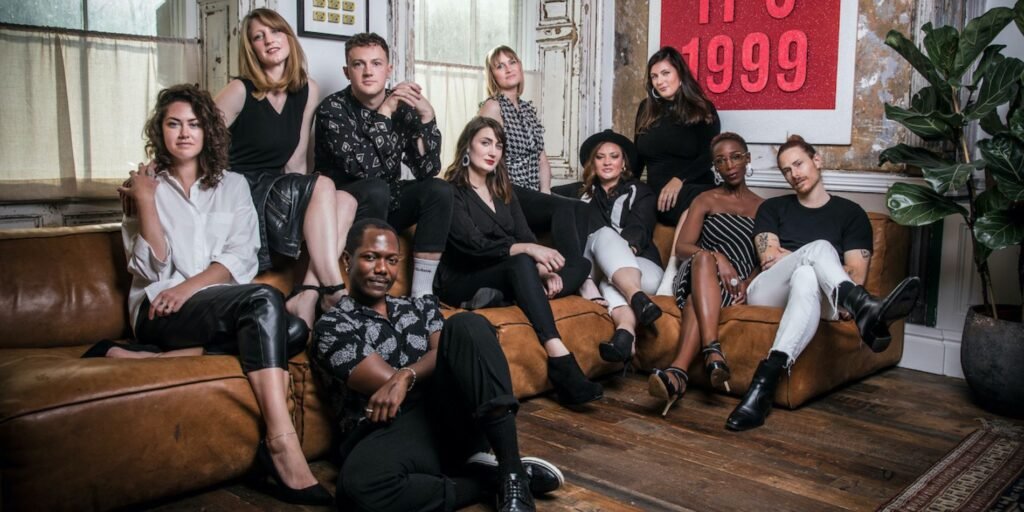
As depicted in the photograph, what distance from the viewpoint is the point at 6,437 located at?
7.16ft

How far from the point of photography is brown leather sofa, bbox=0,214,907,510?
226cm

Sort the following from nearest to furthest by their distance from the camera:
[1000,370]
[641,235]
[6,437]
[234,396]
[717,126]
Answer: [6,437], [234,396], [1000,370], [641,235], [717,126]

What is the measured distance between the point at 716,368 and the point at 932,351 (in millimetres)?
1378

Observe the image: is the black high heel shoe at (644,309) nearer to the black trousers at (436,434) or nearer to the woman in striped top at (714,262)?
the woman in striped top at (714,262)

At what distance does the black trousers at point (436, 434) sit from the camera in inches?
89.2

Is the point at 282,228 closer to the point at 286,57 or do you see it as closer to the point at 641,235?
the point at 286,57

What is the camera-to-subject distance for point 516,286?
3525 millimetres

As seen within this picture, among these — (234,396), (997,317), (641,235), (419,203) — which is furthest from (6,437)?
(997,317)

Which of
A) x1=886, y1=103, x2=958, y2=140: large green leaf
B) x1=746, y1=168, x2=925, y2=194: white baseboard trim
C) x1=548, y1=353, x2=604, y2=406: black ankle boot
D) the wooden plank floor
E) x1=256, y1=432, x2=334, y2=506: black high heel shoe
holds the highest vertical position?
x1=886, y1=103, x2=958, y2=140: large green leaf

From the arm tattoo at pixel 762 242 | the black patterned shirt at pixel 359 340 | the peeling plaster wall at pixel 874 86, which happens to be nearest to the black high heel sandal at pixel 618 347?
the arm tattoo at pixel 762 242

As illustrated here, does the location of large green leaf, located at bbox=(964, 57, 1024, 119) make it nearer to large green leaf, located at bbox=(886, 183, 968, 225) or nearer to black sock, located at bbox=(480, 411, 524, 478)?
large green leaf, located at bbox=(886, 183, 968, 225)

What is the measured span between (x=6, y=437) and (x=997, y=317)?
3.53 meters

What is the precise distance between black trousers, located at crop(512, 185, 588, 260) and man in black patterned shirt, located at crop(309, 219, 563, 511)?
122 centimetres

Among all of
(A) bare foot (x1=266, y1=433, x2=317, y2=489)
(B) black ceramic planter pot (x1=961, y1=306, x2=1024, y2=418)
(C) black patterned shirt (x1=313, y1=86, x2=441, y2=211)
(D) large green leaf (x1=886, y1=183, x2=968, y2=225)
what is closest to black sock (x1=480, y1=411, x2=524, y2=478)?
(A) bare foot (x1=266, y1=433, x2=317, y2=489)
